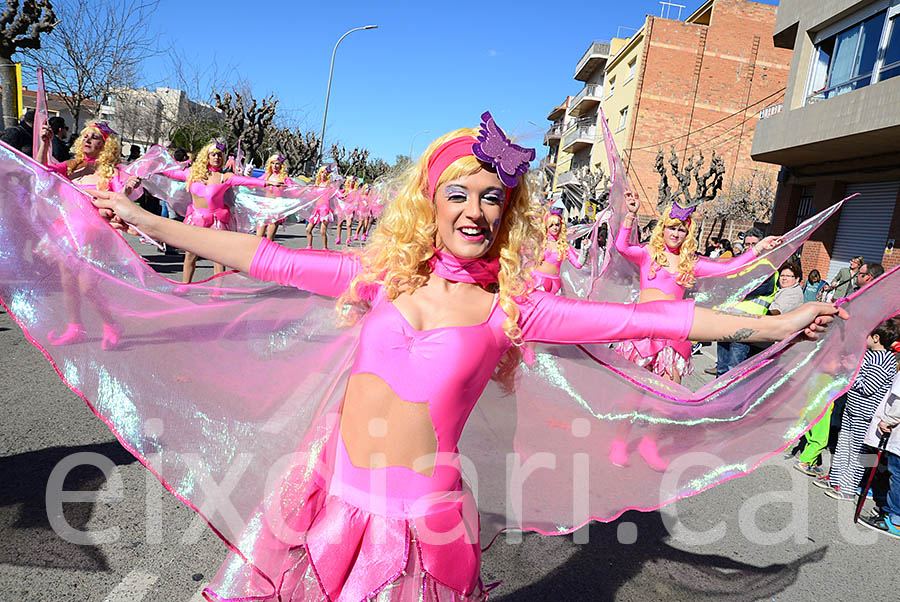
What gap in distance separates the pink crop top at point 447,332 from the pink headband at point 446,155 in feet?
1.21

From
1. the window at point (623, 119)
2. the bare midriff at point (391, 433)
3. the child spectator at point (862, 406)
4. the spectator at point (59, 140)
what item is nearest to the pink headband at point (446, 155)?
the bare midriff at point (391, 433)

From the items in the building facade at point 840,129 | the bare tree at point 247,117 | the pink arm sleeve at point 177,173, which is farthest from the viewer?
the bare tree at point 247,117

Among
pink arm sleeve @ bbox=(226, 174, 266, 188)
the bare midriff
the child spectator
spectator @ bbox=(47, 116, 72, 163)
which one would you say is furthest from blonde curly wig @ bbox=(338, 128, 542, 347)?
spectator @ bbox=(47, 116, 72, 163)

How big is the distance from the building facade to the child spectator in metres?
8.74

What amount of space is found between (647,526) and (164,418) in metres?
3.17

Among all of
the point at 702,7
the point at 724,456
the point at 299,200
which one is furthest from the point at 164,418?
the point at 702,7

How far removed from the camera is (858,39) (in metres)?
14.1

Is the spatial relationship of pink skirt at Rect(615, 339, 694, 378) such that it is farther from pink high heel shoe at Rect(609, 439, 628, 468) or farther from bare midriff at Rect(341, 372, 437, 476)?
bare midriff at Rect(341, 372, 437, 476)

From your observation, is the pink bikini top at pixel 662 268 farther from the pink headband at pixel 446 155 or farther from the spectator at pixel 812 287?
the spectator at pixel 812 287

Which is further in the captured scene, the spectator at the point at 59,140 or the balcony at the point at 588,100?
the balcony at the point at 588,100

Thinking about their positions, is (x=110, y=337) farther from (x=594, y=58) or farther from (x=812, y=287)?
(x=594, y=58)

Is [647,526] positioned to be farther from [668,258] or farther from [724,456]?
[668,258]

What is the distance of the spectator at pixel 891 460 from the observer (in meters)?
4.32

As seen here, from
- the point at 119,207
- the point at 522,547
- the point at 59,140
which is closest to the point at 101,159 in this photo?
the point at 59,140
